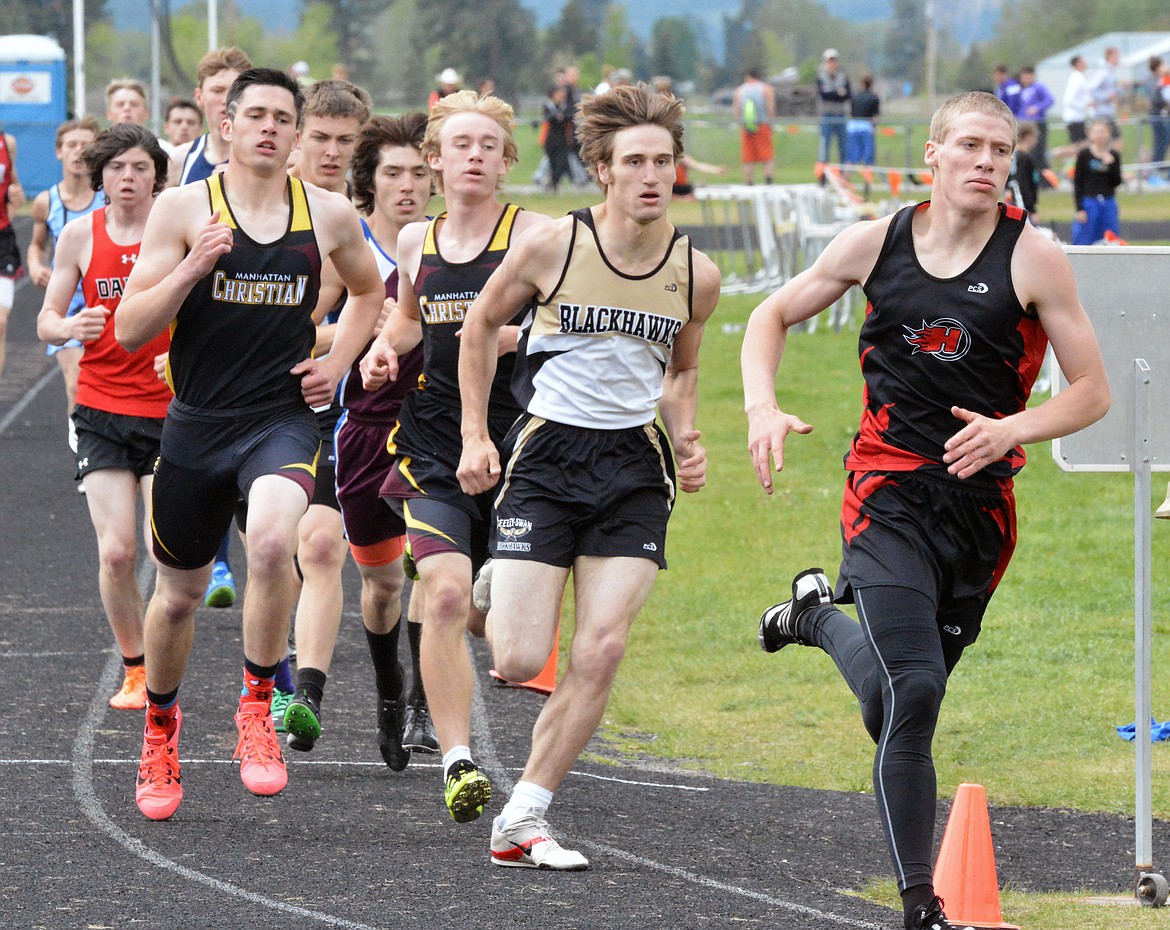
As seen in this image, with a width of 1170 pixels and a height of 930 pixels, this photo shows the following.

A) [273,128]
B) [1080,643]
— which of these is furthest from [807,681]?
[273,128]

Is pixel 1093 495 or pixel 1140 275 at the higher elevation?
pixel 1140 275

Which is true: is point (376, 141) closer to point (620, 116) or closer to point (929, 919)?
point (620, 116)

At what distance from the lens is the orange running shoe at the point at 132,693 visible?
7.79m

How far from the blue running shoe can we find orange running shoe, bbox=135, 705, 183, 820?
10.6 feet

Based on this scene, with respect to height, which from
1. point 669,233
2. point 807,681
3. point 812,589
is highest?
point 669,233

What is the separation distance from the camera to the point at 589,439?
5.73 meters

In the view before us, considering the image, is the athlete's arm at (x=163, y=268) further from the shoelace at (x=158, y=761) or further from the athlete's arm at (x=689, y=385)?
the athlete's arm at (x=689, y=385)

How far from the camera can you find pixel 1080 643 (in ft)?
31.0

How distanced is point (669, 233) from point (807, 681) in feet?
12.0

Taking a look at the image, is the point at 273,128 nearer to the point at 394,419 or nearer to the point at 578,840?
the point at 394,419

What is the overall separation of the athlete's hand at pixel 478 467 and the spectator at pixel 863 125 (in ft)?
92.9

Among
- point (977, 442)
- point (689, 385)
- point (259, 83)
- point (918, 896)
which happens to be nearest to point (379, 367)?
point (259, 83)

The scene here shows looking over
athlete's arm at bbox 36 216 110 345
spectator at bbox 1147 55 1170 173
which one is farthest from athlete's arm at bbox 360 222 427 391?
spectator at bbox 1147 55 1170 173

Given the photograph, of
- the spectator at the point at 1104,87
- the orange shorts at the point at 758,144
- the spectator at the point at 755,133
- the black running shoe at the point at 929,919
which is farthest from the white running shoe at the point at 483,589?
the spectator at the point at 1104,87
